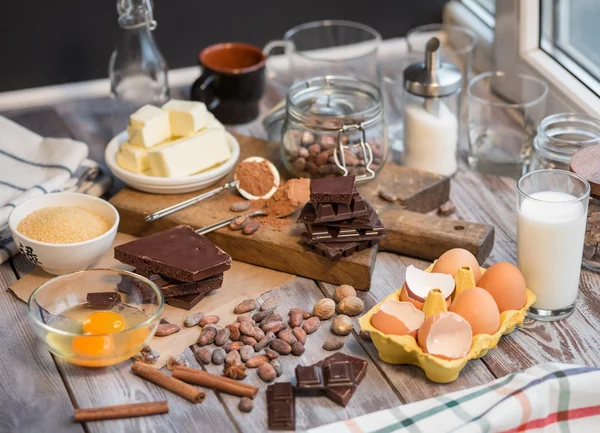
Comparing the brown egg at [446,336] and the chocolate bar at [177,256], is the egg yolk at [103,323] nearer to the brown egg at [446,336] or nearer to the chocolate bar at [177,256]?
the chocolate bar at [177,256]

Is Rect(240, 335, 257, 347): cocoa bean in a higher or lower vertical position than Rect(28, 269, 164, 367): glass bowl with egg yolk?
lower

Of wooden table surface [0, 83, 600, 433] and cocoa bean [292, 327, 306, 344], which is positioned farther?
cocoa bean [292, 327, 306, 344]

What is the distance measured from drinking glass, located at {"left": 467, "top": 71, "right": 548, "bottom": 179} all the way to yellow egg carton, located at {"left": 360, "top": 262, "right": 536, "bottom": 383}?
0.60 m

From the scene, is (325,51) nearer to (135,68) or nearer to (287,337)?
(135,68)

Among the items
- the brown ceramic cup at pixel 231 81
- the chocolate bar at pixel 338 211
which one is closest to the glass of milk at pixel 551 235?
the chocolate bar at pixel 338 211

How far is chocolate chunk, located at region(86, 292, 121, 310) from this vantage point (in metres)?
1.57

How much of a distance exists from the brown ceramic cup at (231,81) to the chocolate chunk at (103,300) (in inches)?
30.0

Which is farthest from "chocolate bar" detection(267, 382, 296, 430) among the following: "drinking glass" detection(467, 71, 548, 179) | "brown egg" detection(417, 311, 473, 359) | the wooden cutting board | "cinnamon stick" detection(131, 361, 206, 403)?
"drinking glass" detection(467, 71, 548, 179)

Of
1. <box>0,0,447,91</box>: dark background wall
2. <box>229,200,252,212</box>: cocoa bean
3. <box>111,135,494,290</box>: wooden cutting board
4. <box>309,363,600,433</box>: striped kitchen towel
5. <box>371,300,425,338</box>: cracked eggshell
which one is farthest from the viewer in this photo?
<box>0,0,447,91</box>: dark background wall

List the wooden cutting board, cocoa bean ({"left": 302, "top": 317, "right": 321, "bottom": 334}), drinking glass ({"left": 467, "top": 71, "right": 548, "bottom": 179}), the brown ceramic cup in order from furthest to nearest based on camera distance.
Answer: the brown ceramic cup, drinking glass ({"left": 467, "top": 71, "right": 548, "bottom": 179}), the wooden cutting board, cocoa bean ({"left": 302, "top": 317, "right": 321, "bottom": 334})

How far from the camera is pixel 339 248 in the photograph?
163cm

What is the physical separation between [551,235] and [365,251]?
349mm

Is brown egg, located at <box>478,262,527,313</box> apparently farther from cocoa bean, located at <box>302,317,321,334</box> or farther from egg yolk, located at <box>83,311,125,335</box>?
egg yolk, located at <box>83,311,125,335</box>

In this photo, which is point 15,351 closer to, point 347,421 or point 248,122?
point 347,421
